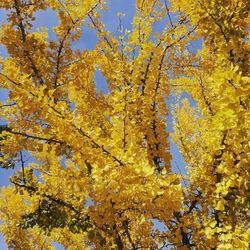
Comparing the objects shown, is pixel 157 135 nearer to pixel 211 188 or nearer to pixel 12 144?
pixel 211 188

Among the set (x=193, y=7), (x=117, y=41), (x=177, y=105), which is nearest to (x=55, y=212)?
(x=117, y=41)

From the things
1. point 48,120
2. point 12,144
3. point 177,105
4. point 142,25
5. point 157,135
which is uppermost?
point 177,105

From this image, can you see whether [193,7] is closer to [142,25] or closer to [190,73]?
[142,25]

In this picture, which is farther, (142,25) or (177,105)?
(177,105)

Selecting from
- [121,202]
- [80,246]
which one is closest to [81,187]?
[121,202]

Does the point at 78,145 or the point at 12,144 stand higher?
the point at 12,144

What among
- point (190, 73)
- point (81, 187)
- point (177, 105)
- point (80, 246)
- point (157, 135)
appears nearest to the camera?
point (81, 187)

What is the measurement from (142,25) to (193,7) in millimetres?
744

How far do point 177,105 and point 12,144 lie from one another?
682 cm

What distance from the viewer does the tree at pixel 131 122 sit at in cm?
297

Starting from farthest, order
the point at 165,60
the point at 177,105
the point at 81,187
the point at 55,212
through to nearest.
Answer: the point at 177,105
the point at 55,212
the point at 165,60
the point at 81,187

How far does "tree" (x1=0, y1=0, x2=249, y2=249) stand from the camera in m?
2.97

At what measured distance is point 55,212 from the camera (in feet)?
21.6

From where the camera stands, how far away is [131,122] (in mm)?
3588
